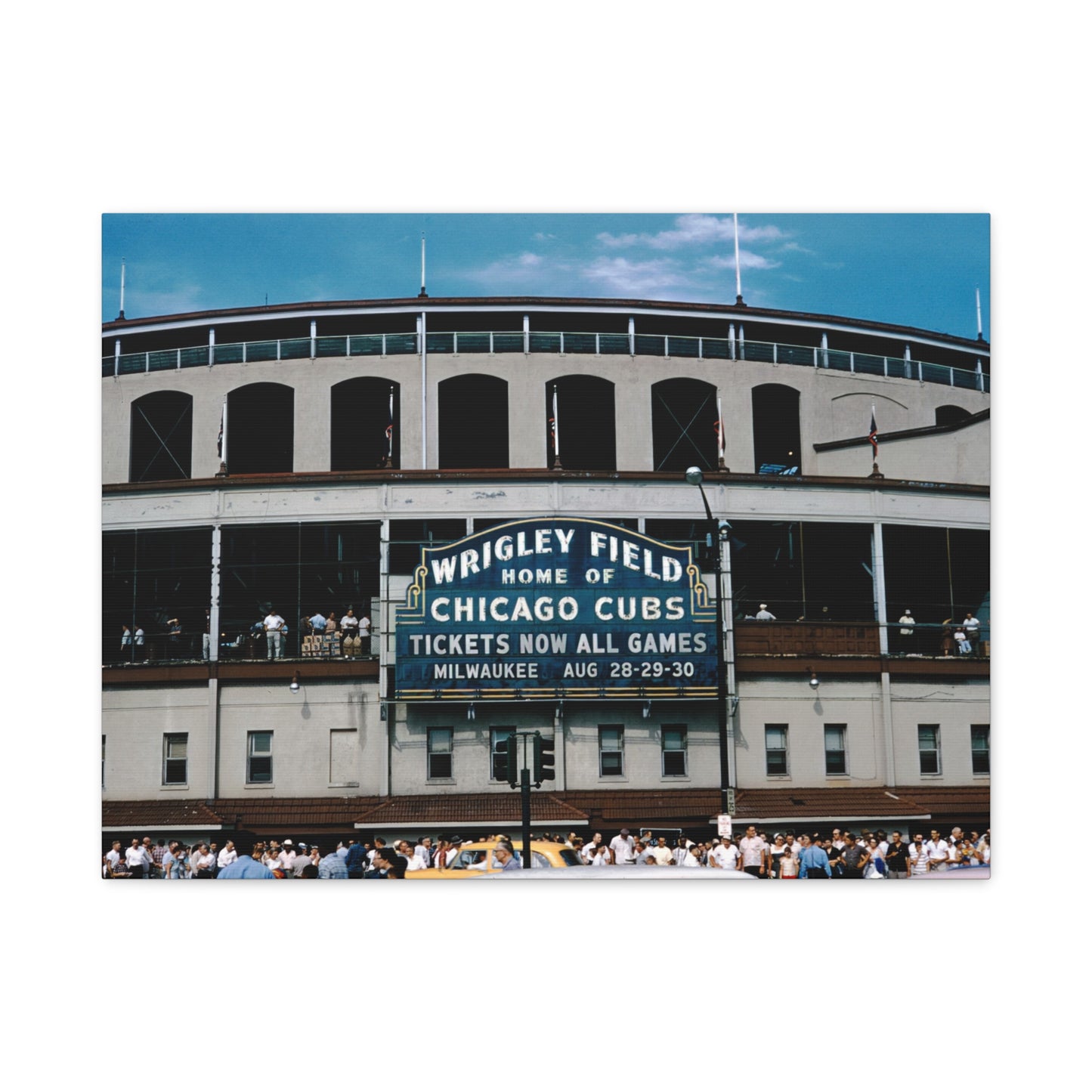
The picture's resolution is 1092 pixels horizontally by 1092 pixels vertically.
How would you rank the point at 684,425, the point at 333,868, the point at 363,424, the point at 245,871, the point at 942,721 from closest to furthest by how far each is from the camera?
the point at 245,871 → the point at 333,868 → the point at 942,721 → the point at 363,424 → the point at 684,425

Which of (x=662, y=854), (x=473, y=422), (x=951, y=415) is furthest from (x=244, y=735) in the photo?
(x=951, y=415)

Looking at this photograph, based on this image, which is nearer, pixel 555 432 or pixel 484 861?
pixel 484 861

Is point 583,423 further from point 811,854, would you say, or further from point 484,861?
point 811,854

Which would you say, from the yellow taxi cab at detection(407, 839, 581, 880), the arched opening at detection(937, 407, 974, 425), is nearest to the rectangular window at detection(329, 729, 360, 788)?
the yellow taxi cab at detection(407, 839, 581, 880)

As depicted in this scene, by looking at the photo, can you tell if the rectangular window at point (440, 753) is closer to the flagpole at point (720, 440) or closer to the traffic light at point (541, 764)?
the traffic light at point (541, 764)

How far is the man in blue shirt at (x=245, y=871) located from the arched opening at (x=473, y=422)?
7.47 m

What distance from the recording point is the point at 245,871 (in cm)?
2303

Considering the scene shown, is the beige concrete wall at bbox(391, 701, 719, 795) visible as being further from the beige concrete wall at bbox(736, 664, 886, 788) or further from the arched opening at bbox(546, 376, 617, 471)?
the arched opening at bbox(546, 376, 617, 471)

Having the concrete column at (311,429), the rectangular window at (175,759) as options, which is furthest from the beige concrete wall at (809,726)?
the rectangular window at (175,759)

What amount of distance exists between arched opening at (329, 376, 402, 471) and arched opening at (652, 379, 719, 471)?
470cm

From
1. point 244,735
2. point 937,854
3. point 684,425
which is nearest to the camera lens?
point 937,854

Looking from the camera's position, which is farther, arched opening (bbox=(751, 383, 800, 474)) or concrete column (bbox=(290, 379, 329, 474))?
arched opening (bbox=(751, 383, 800, 474))

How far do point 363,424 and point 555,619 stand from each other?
501 centimetres

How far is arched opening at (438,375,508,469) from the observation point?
2506 centimetres
